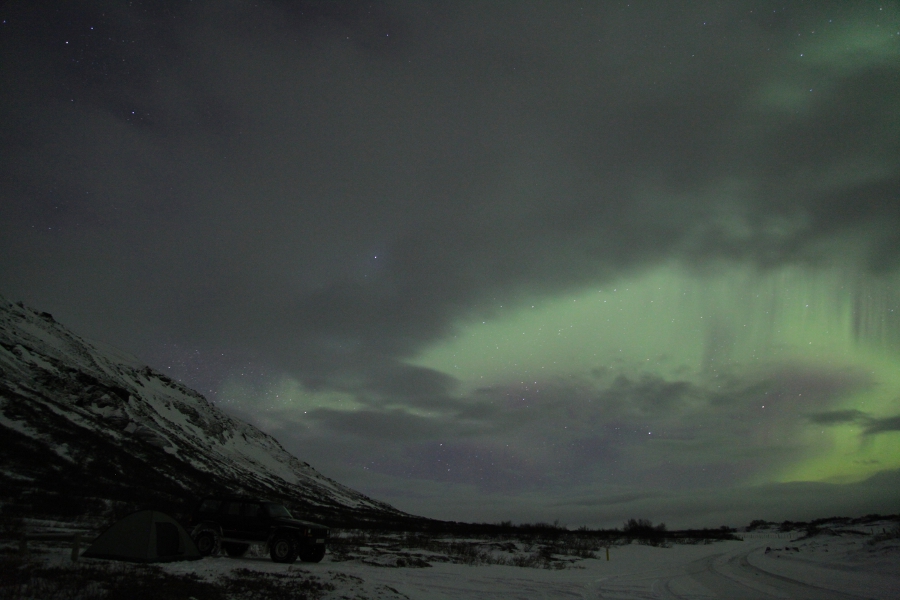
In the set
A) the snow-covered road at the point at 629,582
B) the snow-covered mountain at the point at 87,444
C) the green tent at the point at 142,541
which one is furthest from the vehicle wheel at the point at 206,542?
the snow-covered mountain at the point at 87,444

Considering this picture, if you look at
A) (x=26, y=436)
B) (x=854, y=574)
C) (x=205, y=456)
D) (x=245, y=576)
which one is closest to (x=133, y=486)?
(x=26, y=436)

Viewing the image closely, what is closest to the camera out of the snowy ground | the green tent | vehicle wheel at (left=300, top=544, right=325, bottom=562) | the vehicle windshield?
the snowy ground

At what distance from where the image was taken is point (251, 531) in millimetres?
20172

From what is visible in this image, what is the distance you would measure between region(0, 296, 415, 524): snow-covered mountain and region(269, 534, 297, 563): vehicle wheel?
155 feet

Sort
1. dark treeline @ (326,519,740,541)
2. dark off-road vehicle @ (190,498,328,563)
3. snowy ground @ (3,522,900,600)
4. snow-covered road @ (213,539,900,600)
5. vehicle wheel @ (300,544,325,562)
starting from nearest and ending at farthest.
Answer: snowy ground @ (3,522,900,600), snow-covered road @ (213,539,900,600), dark off-road vehicle @ (190,498,328,563), vehicle wheel @ (300,544,325,562), dark treeline @ (326,519,740,541)

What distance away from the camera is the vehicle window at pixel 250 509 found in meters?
20.4

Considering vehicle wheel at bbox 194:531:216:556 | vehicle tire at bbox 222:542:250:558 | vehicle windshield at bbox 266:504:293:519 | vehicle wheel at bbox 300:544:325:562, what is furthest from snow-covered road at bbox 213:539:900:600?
vehicle wheel at bbox 194:531:216:556

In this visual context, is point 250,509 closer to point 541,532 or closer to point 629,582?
point 629,582

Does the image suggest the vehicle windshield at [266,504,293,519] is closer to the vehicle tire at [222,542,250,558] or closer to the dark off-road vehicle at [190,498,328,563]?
the dark off-road vehicle at [190,498,328,563]

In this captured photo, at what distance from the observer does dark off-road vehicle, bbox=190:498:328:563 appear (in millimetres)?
20016

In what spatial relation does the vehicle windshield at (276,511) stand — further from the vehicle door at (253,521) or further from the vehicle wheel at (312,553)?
the vehicle wheel at (312,553)

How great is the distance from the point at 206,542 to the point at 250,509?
1986 mm

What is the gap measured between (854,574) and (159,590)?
28.5m

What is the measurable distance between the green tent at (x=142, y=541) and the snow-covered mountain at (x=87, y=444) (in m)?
46.4
